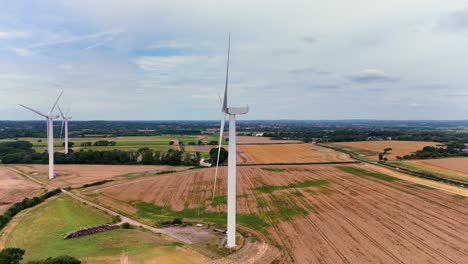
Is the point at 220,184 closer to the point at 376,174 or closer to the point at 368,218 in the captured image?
the point at 368,218

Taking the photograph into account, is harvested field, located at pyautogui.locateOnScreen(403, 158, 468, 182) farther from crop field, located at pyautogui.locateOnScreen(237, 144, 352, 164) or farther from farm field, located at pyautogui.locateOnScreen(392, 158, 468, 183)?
crop field, located at pyautogui.locateOnScreen(237, 144, 352, 164)

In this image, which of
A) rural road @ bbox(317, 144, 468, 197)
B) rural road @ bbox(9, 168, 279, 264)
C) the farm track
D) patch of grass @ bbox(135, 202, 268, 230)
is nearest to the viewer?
rural road @ bbox(9, 168, 279, 264)

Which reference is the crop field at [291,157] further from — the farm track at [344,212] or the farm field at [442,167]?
the farm track at [344,212]

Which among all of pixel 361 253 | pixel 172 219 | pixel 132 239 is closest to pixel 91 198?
pixel 172 219

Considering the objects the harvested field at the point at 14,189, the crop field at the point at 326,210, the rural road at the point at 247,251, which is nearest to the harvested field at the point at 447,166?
the crop field at the point at 326,210

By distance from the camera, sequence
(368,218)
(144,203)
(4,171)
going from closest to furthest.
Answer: (368,218) < (144,203) < (4,171)

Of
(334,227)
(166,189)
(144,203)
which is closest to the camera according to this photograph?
(334,227)

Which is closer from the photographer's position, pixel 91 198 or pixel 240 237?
pixel 240 237

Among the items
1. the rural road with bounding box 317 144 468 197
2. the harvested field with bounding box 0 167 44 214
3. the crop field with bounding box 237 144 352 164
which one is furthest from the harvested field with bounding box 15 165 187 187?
the rural road with bounding box 317 144 468 197
